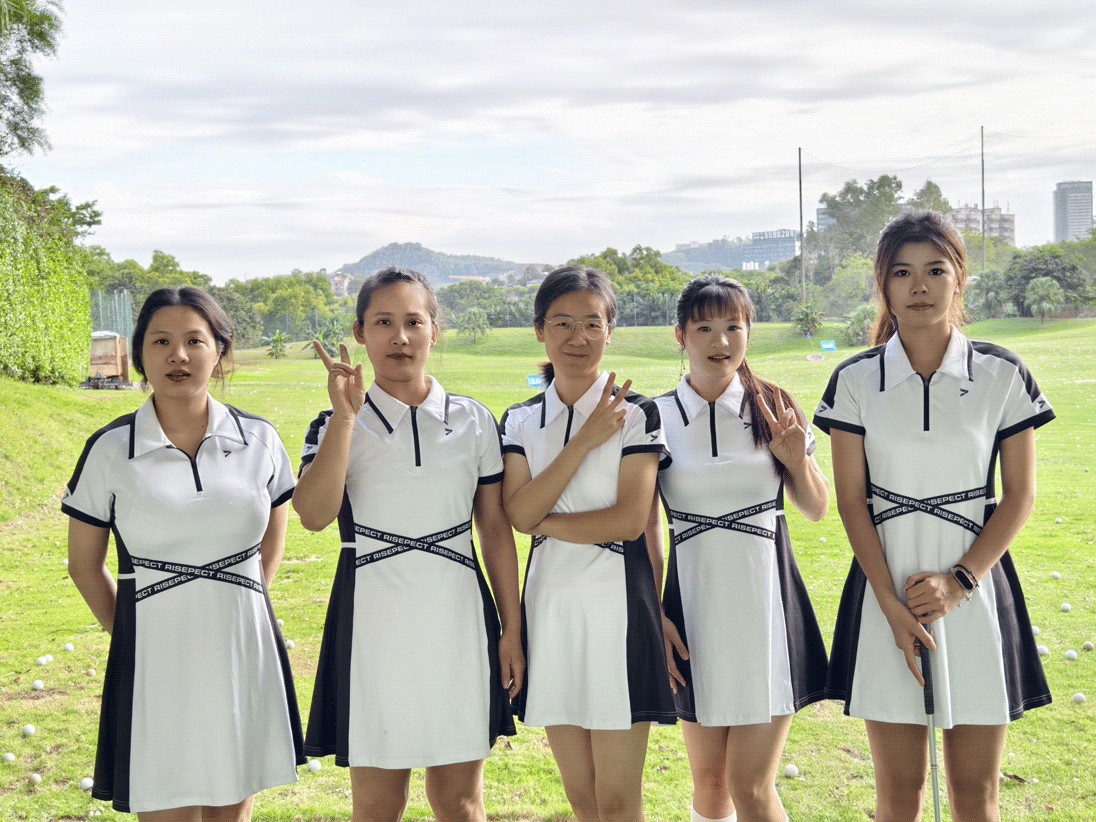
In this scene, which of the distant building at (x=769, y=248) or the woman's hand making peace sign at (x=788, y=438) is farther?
the distant building at (x=769, y=248)

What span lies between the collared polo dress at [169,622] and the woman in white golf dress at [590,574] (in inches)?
28.4

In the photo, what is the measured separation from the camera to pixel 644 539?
2.42m

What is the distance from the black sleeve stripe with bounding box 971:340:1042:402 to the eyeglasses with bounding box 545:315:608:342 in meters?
1.03

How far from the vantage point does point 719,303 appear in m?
2.56

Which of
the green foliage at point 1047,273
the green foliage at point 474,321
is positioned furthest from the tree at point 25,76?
the green foliage at point 1047,273

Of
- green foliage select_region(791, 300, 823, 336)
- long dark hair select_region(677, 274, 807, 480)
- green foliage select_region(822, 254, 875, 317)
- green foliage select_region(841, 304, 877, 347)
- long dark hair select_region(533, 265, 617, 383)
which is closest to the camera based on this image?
long dark hair select_region(533, 265, 617, 383)

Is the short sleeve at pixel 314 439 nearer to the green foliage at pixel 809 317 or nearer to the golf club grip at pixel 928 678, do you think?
the golf club grip at pixel 928 678

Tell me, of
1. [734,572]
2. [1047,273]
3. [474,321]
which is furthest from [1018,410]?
[1047,273]

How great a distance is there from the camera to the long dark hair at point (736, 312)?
8.41ft

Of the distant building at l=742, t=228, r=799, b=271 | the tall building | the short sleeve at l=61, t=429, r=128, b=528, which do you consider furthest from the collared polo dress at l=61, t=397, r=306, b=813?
the tall building

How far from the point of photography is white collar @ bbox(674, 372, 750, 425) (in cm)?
261

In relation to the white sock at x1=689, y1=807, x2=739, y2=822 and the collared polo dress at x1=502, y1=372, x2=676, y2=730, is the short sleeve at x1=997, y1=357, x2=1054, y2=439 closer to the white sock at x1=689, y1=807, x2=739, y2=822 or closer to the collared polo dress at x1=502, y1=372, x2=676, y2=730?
the collared polo dress at x1=502, y1=372, x2=676, y2=730

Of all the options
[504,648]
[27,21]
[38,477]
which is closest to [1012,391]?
[504,648]

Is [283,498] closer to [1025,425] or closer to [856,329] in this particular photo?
[1025,425]
